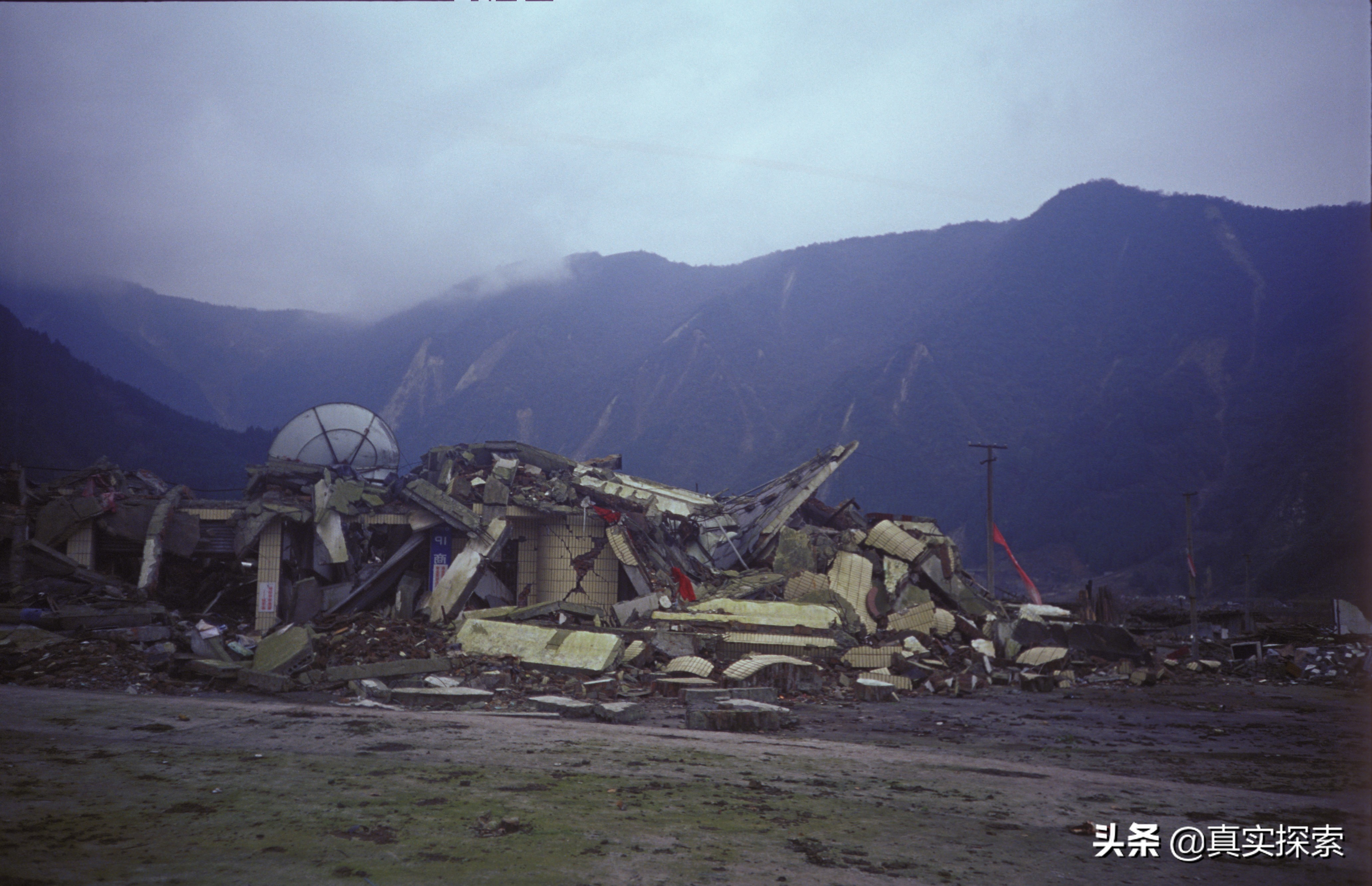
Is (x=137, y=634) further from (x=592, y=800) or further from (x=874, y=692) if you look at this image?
(x=874, y=692)

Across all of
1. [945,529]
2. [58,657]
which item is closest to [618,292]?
[945,529]

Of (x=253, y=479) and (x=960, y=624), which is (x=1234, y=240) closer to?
(x=960, y=624)

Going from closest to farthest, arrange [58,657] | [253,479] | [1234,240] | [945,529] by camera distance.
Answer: [58,657]
[253,479]
[945,529]
[1234,240]

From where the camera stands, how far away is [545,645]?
455 inches

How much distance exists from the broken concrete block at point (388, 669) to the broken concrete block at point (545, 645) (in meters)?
0.84

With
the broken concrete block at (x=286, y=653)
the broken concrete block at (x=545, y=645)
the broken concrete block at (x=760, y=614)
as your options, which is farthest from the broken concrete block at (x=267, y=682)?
the broken concrete block at (x=760, y=614)

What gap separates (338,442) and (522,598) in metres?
6.06

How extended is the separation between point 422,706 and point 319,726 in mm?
2353

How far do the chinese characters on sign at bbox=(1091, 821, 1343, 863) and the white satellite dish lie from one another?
1681cm

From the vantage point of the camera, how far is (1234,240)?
78.2 m

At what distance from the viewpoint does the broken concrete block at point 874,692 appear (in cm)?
1093

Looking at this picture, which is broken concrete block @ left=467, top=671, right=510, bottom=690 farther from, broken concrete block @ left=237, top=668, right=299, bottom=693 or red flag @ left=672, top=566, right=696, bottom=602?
red flag @ left=672, top=566, right=696, bottom=602

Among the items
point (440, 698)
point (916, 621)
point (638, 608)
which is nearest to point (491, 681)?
point (440, 698)

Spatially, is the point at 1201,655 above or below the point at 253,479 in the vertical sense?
below
